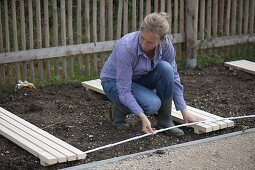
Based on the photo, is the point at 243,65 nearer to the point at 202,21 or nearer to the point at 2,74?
the point at 202,21

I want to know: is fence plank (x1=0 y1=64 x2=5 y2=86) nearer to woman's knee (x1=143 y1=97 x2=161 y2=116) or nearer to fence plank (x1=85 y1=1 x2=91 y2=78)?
fence plank (x1=85 y1=1 x2=91 y2=78)

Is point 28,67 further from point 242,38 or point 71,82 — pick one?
point 242,38

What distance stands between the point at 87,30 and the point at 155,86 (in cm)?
224

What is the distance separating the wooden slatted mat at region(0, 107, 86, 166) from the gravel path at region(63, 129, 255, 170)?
0.51ft

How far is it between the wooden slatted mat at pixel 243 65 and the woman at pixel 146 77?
8.65ft

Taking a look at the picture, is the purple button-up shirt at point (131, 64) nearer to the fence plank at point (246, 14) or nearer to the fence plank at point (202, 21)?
the fence plank at point (202, 21)

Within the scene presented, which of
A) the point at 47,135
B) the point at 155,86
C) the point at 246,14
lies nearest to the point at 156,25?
the point at 155,86

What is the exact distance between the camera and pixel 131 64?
16.8ft

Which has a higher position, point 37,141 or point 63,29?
point 63,29

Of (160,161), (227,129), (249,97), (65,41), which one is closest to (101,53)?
(65,41)

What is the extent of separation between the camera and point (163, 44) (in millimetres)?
5180

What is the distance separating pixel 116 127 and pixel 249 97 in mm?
1980

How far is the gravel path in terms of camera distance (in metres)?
4.78

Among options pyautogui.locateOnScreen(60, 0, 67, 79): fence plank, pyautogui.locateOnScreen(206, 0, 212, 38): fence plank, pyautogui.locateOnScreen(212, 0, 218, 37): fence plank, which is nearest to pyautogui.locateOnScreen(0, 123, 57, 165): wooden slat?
pyautogui.locateOnScreen(60, 0, 67, 79): fence plank
